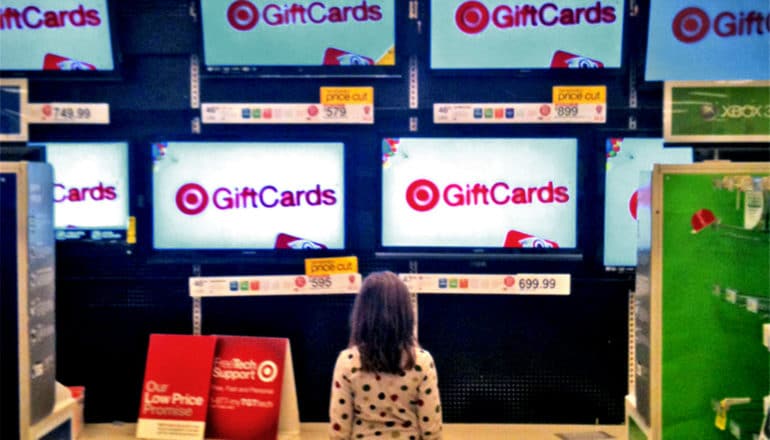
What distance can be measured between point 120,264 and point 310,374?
3.60 ft

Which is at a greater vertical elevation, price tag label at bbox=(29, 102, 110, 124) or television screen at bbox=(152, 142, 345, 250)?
price tag label at bbox=(29, 102, 110, 124)

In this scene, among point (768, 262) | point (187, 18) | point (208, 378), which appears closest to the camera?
point (768, 262)

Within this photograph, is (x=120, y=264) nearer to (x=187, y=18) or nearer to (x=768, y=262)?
(x=187, y=18)

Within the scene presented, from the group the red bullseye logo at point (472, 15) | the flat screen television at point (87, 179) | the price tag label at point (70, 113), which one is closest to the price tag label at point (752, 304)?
the red bullseye logo at point (472, 15)

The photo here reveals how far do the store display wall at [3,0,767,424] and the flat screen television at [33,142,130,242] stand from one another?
54mm

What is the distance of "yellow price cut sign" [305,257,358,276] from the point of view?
410cm

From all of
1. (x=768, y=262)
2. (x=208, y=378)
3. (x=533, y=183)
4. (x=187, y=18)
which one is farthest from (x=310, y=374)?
(x=768, y=262)

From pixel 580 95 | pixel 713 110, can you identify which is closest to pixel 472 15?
pixel 580 95

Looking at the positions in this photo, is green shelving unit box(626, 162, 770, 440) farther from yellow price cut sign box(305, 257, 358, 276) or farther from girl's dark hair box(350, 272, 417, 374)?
yellow price cut sign box(305, 257, 358, 276)

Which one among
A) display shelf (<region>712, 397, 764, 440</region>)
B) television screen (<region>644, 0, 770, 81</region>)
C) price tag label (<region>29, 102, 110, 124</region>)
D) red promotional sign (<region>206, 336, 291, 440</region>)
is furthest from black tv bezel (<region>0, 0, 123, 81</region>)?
display shelf (<region>712, 397, 764, 440</region>)

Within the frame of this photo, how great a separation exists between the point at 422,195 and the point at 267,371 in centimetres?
111

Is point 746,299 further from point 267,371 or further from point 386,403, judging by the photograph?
point 267,371

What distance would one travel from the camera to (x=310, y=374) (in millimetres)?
4203

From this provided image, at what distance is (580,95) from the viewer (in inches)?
159
